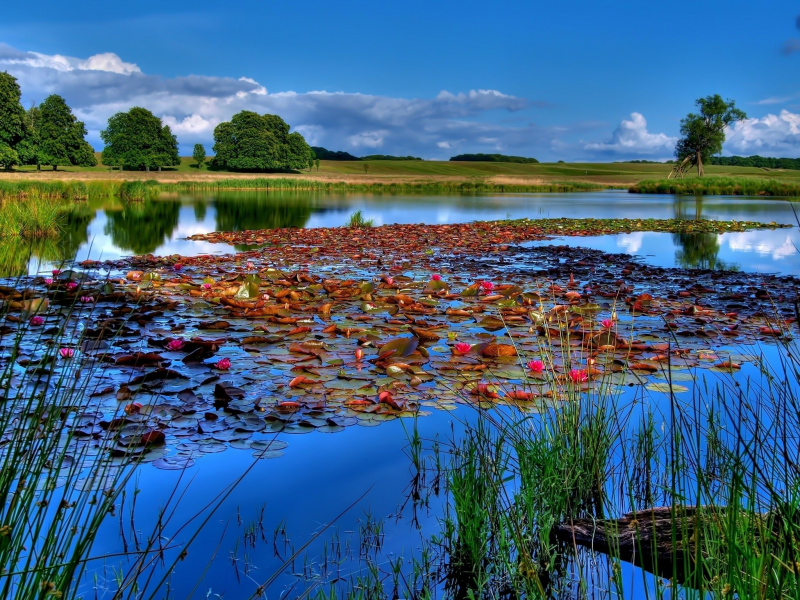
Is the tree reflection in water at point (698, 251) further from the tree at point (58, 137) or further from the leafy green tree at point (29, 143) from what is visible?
the tree at point (58, 137)

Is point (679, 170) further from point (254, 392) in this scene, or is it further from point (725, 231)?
point (254, 392)

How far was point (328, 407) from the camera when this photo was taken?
3.61 metres

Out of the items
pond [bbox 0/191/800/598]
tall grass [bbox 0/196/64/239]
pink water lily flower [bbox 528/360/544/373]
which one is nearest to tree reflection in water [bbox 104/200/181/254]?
tall grass [bbox 0/196/64/239]

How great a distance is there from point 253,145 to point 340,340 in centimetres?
6489

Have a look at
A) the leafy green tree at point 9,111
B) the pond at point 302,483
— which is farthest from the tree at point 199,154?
the pond at point 302,483

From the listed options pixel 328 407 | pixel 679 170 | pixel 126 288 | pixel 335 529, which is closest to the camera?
pixel 335 529

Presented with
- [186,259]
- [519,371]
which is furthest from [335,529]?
[186,259]

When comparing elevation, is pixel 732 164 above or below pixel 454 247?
above

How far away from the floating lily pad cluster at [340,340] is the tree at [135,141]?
58.9 metres

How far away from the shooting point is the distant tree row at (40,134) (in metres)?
45.0

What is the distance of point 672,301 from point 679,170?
54.7m

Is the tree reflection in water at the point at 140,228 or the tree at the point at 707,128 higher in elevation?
the tree at the point at 707,128

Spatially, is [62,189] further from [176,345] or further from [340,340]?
[340,340]

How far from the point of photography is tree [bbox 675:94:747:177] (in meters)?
50.7
